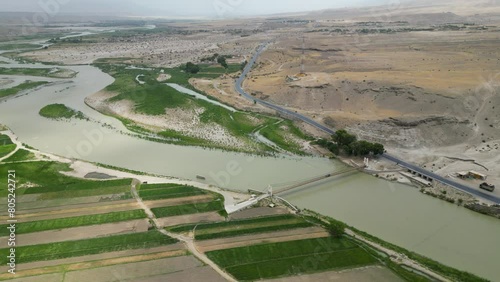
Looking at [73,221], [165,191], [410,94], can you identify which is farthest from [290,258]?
[410,94]

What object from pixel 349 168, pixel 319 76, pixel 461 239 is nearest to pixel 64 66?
pixel 319 76

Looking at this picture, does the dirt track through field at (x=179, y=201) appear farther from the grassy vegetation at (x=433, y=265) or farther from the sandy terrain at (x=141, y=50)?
the sandy terrain at (x=141, y=50)

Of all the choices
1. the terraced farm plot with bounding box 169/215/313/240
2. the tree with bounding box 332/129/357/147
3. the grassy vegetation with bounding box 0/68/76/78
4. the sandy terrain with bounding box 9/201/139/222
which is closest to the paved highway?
the tree with bounding box 332/129/357/147

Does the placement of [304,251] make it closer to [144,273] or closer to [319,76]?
[144,273]

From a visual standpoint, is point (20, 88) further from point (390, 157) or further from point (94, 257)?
point (390, 157)

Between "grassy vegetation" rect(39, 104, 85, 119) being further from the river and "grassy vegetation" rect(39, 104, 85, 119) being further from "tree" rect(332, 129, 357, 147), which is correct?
"tree" rect(332, 129, 357, 147)
